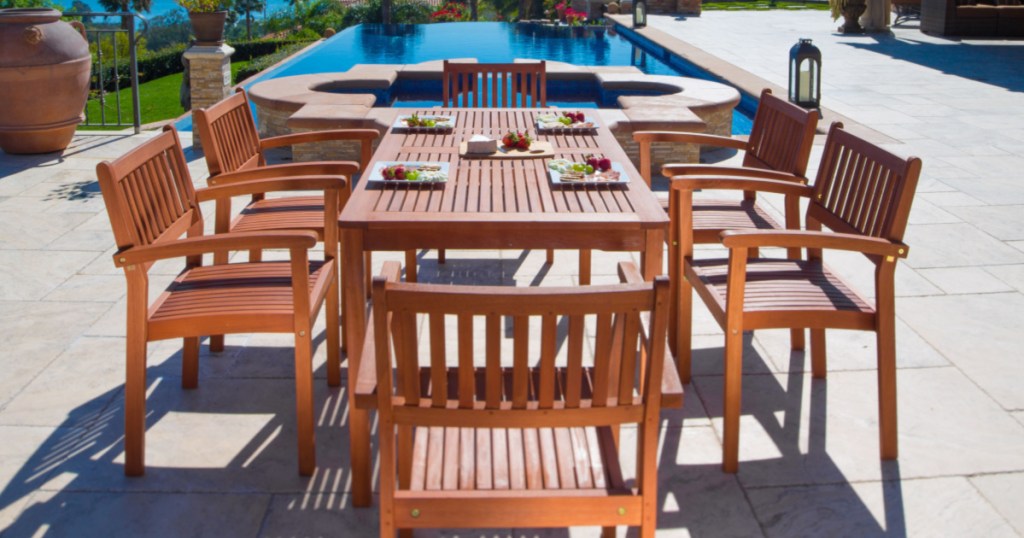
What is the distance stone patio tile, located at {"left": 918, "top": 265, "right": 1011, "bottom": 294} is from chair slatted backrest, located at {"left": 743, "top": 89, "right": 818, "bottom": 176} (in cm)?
107

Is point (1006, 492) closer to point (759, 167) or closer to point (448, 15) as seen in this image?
point (759, 167)

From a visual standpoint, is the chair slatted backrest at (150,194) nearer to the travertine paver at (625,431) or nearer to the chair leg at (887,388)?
the travertine paver at (625,431)

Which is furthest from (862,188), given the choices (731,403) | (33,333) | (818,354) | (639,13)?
(639,13)

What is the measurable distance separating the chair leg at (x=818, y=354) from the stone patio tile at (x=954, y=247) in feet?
5.03

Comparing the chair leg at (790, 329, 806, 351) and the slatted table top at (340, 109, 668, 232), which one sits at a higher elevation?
the slatted table top at (340, 109, 668, 232)

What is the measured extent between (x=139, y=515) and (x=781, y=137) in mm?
2852

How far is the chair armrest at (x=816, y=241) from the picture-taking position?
2926mm

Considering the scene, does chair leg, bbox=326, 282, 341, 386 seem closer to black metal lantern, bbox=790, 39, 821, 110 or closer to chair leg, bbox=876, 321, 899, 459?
chair leg, bbox=876, 321, 899, 459

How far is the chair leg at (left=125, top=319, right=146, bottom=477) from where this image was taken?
2.89 meters

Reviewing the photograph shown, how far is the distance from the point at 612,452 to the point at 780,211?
3.75 meters

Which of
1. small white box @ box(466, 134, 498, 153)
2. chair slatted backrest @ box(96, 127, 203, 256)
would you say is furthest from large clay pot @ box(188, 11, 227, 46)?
small white box @ box(466, 134, 498, 153)

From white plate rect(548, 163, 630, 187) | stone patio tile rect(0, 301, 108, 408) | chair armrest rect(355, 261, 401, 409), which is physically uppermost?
white plate rect(548, 163, 630, 187)

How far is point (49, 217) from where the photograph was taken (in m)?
5.52

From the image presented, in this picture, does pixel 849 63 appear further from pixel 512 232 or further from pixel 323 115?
pixel 512 232
